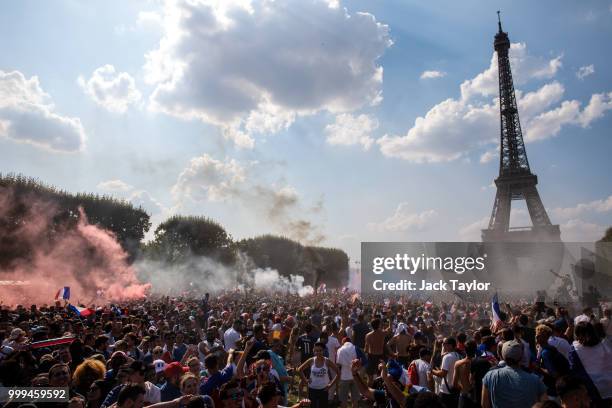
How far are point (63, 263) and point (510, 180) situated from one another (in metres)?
58.0

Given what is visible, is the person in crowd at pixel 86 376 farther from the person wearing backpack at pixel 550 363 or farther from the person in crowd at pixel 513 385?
the person wearing backpack at pixel 550 363

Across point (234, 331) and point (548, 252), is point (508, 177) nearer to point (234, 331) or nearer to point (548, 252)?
point (548, 252)

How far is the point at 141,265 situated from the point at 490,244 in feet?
147

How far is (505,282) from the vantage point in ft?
152

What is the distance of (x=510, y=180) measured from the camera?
2325 inches

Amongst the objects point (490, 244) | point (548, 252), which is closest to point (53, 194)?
Answer: point (490, 244)

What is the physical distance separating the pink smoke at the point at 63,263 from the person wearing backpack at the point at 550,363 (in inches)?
1483

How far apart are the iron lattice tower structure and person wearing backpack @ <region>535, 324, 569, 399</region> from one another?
57.6m

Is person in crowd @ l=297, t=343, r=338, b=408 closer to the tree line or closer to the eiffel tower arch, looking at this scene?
the tree line

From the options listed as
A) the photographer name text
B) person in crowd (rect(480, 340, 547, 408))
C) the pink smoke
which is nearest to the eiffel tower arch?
the photographer name text

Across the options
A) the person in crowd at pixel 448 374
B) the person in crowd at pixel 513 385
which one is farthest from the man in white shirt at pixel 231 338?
the person in crowd at pixel 513 385

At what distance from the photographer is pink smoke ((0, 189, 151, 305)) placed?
36.7 m

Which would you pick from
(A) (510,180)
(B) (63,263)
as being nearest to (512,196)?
(A) (510,180)

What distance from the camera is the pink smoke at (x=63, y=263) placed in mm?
36719
